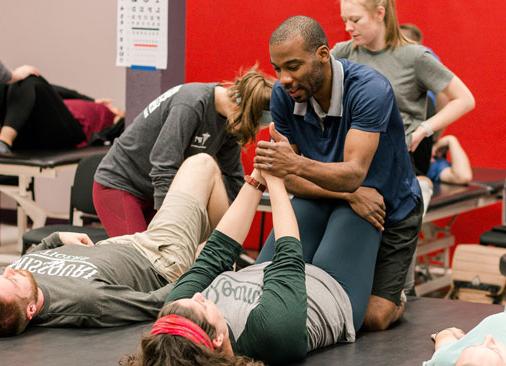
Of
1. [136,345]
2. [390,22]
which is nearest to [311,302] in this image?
[136,345]

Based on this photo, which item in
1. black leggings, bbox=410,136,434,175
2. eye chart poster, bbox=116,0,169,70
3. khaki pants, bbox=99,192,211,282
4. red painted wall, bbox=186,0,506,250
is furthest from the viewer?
red painted wall, bbox=186,0,506,250

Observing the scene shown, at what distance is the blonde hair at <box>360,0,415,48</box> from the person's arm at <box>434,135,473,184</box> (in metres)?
1.20

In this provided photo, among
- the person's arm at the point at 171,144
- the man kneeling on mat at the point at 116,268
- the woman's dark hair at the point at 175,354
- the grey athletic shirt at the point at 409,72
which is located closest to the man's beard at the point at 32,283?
the man kneeling on mat at the point at 116,268

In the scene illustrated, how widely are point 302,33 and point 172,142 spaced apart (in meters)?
0.92

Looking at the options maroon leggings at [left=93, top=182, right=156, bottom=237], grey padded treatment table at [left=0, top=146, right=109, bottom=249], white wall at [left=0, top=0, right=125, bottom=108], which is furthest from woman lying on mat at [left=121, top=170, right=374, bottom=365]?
white wall at [left=0, top=0, right=125, bottom=108]

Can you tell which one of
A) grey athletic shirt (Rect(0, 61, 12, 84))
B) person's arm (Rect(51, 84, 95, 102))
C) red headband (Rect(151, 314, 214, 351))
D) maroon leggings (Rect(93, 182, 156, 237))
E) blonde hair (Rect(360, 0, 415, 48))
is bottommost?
maroon leggings (Rect(93, 182, 156, 237))

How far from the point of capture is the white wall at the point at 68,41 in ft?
21.3

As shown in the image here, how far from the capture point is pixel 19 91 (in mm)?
5504

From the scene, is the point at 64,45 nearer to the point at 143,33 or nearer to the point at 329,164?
the point at 143,33

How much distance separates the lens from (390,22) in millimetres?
3893

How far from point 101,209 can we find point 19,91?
1850mm

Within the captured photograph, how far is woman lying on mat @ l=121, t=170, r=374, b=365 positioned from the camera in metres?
2.32

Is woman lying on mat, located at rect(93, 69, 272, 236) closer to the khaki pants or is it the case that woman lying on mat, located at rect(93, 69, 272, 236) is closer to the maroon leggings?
the maroon leggings

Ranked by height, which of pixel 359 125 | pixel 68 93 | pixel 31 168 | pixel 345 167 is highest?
pixel 359 125
